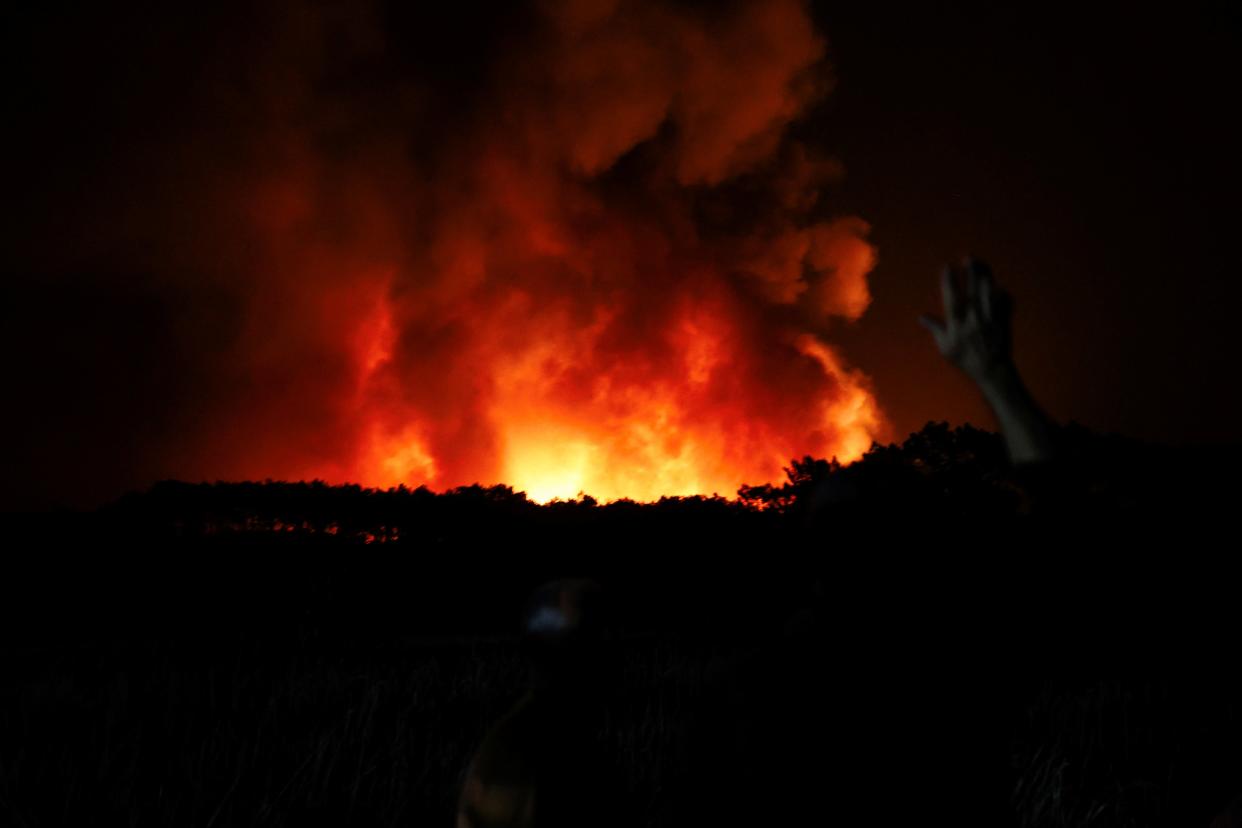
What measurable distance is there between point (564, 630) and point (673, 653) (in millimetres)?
8515

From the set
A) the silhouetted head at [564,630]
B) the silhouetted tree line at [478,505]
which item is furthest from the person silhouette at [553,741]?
the silhouetted tree line at [478,505]

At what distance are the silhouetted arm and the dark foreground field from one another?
0.57 ft

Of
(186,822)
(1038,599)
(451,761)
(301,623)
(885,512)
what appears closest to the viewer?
(885,512)

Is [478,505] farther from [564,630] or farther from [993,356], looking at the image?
[564,630]

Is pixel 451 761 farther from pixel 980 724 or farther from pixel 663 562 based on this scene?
pixel 663 562

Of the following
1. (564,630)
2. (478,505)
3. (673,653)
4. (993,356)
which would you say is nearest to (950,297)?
(993,356)

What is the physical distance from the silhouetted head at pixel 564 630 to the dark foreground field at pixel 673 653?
4 centimetres

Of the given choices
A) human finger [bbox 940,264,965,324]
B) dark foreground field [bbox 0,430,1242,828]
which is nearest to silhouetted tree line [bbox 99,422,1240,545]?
dark foreground field [bbox 0,430,1242,828]

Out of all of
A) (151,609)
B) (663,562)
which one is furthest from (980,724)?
(151,609)

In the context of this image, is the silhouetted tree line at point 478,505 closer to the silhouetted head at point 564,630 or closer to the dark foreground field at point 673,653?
the dark foreground field at point 673,653

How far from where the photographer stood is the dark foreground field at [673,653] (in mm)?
1359

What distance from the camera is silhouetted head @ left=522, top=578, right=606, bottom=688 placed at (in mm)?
797

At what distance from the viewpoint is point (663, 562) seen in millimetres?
13430

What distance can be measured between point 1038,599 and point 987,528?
152mm
